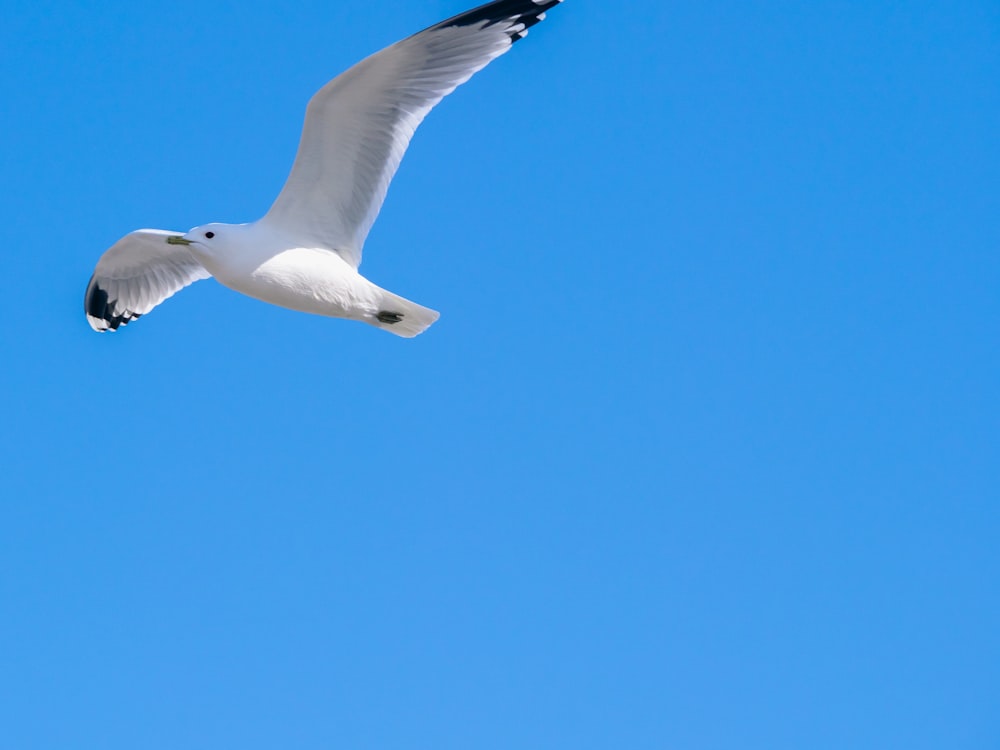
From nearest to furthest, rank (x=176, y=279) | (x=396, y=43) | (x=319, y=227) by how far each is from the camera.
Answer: (x=396, y=43)
(x=319, y=227)
(x=176, y=279)

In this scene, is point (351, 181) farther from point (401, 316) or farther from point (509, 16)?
point (509, 16)

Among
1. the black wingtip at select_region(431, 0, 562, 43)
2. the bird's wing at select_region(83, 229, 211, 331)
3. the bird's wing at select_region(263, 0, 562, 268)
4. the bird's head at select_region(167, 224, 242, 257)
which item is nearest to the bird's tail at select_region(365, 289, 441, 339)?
the bird's wing at select_region(263, 0, 562, 268)

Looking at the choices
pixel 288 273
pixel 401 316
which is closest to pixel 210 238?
pixel 288 273

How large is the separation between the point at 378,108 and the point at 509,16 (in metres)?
0.85

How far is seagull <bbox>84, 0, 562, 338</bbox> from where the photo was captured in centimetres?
663

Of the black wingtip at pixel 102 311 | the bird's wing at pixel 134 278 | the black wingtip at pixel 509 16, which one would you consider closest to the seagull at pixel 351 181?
the black wingtip at pixel 509 16

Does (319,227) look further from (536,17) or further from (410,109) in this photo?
(536,17)

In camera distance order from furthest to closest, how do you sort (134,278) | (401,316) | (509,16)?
(134,278) → (401,316) → (509,16)

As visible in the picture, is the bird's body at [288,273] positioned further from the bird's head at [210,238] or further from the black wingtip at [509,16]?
the black wingtip at [509,16]

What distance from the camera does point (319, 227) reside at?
7.01 metres

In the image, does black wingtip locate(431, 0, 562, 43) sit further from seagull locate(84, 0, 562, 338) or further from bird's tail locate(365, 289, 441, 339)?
bird's tail locate(365, 289, 441, 339)

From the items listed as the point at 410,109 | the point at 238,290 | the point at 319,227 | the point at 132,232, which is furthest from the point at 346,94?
the point at 132,232

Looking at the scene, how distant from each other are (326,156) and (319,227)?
42 centimetres

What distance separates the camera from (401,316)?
7.06 metres
